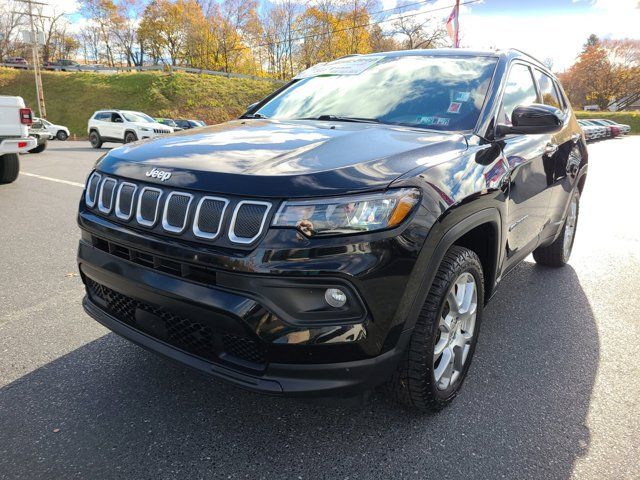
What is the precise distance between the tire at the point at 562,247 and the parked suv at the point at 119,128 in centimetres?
1881

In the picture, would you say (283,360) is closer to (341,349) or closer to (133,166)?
(341,349)

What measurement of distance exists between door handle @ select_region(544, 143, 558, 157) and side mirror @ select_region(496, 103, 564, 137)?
28.4 inches

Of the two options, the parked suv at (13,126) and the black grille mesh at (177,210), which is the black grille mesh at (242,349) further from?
the parked suv at (13,126)

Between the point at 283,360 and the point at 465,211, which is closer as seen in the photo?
the point at 283,360

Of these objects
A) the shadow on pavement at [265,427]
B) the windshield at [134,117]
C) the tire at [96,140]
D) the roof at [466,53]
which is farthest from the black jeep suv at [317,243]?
the tire at [96,140]

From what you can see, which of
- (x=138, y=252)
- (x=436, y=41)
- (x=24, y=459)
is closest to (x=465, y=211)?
(x=138, y=252)

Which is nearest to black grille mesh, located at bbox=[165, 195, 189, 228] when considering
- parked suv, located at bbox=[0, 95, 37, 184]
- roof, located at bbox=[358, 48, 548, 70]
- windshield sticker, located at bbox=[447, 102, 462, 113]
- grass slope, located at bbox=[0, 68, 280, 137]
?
windshield sticker, located at bbox=[447, 102, 462, 113]

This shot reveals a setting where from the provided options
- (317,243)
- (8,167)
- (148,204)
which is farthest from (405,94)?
(8,167)

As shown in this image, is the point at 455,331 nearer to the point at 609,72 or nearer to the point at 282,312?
the point at 282,312

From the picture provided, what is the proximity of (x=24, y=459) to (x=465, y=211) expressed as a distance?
2128 mm

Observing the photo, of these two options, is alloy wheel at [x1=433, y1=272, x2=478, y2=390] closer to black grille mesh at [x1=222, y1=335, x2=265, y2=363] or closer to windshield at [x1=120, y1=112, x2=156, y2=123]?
black grille mesh at [x1=222, y1=335, x2=265, y2=363]


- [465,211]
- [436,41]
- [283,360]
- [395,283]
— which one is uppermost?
[436,41]

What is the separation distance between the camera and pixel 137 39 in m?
65.6

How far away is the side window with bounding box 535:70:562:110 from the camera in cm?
372
